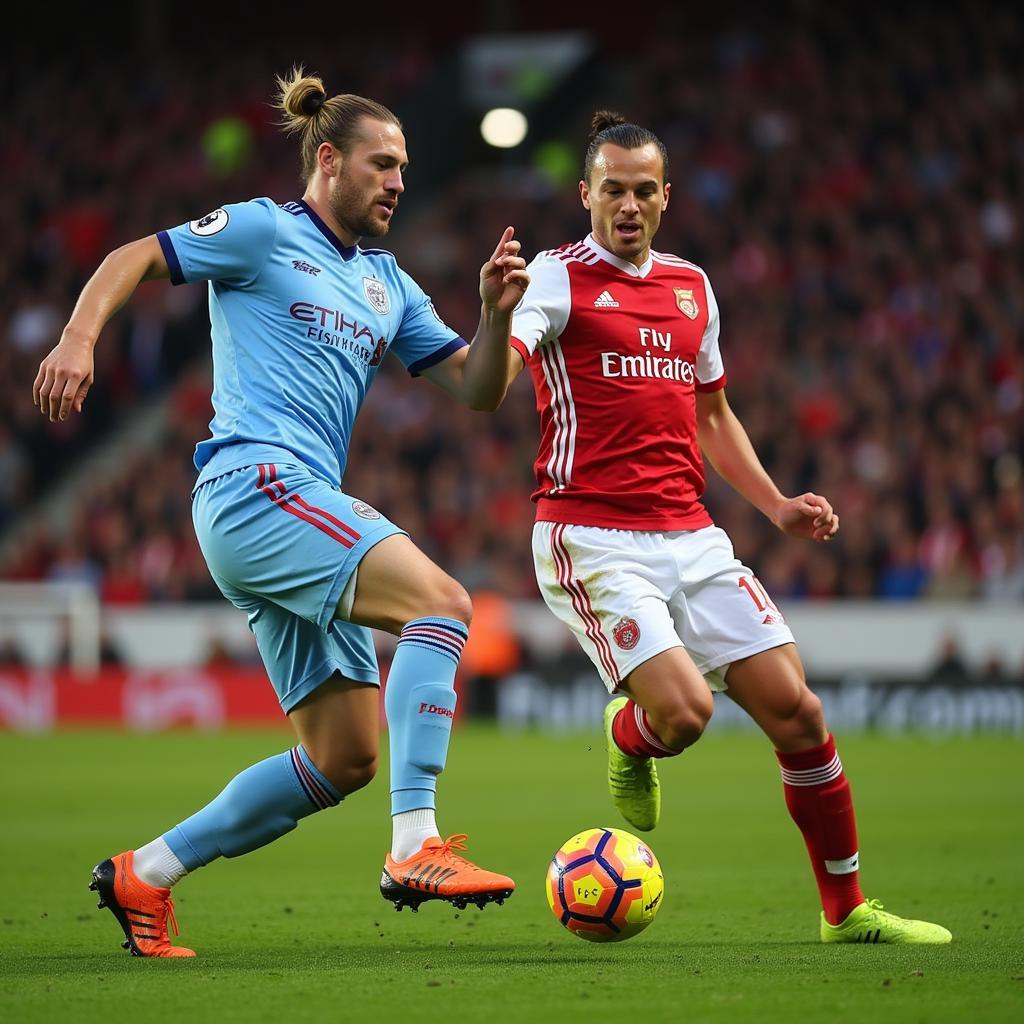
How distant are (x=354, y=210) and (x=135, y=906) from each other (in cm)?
230

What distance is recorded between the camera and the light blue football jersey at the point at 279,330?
5398mm

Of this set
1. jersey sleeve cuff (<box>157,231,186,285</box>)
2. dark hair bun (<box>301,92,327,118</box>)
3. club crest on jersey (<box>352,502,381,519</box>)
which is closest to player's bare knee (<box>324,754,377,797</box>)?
club crest on jersey (<box>352,502,381,519</box>)

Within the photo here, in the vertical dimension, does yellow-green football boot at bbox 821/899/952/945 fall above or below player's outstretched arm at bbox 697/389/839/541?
below

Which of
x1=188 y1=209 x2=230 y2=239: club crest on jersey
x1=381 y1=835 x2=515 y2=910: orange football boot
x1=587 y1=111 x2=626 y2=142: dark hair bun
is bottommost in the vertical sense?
x1=381 y1=835 x2=515 y2=910: orange football boot

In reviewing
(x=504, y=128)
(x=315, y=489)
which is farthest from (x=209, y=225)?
(x=504, y=128)

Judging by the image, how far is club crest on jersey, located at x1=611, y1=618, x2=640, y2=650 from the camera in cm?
574

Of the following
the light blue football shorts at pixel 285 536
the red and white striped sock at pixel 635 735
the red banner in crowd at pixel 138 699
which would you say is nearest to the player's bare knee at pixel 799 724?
the red and white striped sock at pixel 635 735

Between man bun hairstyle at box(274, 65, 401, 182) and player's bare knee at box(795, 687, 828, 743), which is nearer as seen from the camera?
man bun hairstyle at box(274, 65, 401, 182)

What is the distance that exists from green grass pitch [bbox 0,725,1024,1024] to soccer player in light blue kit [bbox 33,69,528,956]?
0.37 m

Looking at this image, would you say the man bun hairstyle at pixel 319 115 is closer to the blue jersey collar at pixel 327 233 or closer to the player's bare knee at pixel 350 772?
the blue jersey collar at pixel 327 233

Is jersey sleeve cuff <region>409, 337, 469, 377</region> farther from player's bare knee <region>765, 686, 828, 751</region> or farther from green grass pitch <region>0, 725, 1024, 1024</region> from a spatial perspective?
green grass pitch <region>0, 725, 1024, 1024</region>

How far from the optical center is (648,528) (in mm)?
5965

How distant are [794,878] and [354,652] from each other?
9.44ft

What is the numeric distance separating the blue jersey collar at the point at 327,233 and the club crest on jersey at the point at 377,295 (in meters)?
0.11
